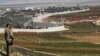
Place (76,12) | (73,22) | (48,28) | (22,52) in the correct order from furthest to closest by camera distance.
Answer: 1. (76,12)
2. (73,22)
3. (48,28)
4. (22,52)

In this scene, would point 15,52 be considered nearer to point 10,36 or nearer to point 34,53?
point 34,53

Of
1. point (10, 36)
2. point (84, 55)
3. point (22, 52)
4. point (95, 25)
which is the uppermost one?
point (10, 36)

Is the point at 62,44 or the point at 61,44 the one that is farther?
the point at 62,44

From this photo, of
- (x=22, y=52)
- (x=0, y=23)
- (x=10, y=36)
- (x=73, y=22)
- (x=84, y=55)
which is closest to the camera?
(x=10, y=36)

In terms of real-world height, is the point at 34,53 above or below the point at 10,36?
below

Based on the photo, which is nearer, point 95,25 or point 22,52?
point 22,52

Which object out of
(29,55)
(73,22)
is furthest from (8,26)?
(73,22)

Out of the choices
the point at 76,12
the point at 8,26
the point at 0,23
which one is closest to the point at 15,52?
the point at 8,26

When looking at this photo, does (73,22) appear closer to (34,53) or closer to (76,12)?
(76,12)

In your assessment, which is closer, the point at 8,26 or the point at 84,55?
the point at 8,26
